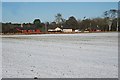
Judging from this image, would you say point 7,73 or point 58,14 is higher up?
point 58,14

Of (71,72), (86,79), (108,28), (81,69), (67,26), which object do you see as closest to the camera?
(86,79)

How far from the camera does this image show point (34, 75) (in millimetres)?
7211

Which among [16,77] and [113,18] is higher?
[113,18]

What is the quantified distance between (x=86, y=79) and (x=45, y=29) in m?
102

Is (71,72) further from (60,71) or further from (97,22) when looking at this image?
(97,22)

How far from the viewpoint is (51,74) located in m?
7.32

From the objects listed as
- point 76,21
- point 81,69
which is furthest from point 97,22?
point 81,69

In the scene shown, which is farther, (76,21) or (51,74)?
(76,21)

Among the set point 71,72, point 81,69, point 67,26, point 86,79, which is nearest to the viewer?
point 86,79

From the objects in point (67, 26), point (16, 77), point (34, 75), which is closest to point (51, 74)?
point (34, 75)

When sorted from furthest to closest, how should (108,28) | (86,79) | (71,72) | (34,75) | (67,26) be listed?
(67,26) → (108,28) → (71,72) → (34,75) → (86,79)

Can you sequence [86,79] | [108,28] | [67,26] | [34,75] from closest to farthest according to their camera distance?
[86,79] → [34,75] → [108,28] → [67,26]

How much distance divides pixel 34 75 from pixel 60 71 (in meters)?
0.99

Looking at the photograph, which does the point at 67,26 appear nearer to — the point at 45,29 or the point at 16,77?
the point at 45,29
